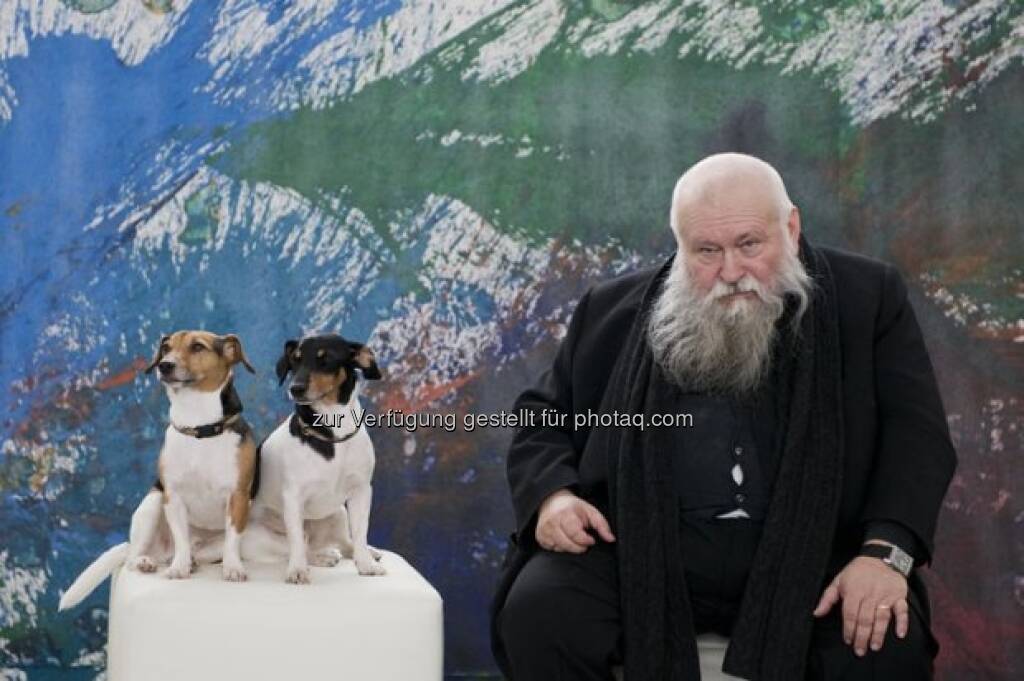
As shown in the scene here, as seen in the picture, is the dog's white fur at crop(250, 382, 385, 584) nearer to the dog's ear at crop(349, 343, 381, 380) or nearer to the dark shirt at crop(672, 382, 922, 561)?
the dog's ear at crop(349, 343, 381, 380)

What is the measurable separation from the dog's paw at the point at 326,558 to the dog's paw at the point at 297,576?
29cm

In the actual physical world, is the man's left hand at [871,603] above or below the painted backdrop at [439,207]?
below

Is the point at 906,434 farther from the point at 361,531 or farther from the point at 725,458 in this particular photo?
the point at 361,531

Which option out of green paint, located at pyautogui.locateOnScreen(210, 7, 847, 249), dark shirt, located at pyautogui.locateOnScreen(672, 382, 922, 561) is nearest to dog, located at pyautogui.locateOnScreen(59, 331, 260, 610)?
dark shirt, located at pyautogui.locateOnScreen(672, 382, 922, 561)

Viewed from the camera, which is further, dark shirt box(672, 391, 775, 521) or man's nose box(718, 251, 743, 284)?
man's nose box(718, 251, 743, 284)

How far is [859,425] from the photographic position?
3203 mm

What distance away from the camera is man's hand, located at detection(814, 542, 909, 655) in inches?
113

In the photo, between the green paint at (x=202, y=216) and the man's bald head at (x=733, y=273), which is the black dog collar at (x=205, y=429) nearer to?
the man's bald head at (x=733, y=273)

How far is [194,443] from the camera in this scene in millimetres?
3201

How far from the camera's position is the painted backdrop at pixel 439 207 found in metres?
4.61

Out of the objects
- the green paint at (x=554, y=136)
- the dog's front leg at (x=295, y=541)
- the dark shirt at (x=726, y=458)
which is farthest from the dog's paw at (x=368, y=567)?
the green paint at (x=554, y=136)

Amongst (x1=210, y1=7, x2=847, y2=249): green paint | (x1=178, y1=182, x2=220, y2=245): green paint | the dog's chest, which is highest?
(x1=210, y1=7, x2=847, y2=249): green paint

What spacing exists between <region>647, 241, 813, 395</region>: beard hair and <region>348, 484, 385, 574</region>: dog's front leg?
0.80 meters

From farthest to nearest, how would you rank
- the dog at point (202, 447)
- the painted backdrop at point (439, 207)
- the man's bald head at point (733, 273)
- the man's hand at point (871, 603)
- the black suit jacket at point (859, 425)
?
the painted backdrop at point (439, 207) → the man's bald head at point (733, 273) → the dog at point (202, 447) → the black suit jacket at point (859, 425) → the man's hand at point (871, 603)
